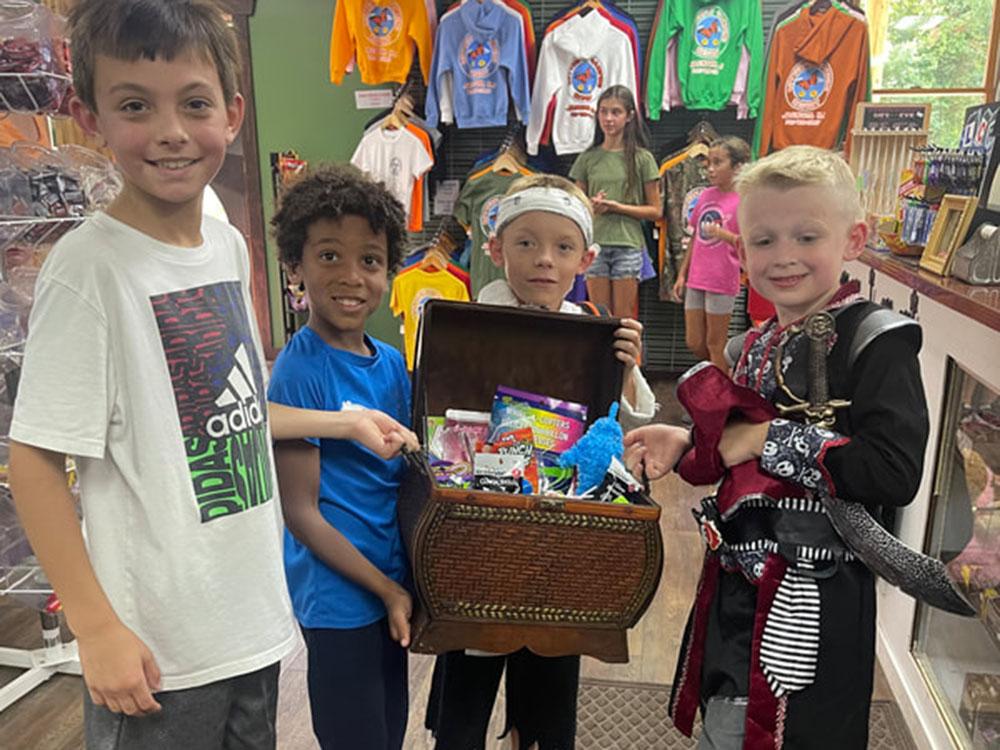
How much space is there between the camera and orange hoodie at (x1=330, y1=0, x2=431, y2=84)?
4570 mm

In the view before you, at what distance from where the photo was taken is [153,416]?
0.96 meters

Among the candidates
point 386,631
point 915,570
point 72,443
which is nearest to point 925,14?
point 915,570

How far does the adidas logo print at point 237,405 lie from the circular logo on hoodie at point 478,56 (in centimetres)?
380

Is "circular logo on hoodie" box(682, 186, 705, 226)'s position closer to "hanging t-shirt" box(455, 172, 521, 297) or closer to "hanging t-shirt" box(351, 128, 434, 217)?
"hanging t-shirt" box(455, 172, 521, 297)

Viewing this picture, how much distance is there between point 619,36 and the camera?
175 inches

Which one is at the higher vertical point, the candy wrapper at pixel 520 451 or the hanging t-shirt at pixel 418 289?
the candy wrapper at pixel 520 451

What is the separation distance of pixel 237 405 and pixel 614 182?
3.58 metres

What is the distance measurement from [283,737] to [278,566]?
3.54 feet

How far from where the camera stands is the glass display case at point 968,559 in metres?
1.57

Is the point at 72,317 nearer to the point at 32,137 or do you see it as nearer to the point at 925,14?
the point at 32,137

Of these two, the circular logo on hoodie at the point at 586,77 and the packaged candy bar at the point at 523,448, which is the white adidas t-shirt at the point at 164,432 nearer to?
the packaged candy bar at the point at 523,448

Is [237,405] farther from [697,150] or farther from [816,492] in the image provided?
[697,150]

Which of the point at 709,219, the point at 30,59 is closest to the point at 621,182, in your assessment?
the point at 709,219

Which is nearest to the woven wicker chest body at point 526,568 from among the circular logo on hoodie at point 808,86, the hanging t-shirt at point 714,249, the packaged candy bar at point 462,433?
the packaged candy bar at point 462,433
